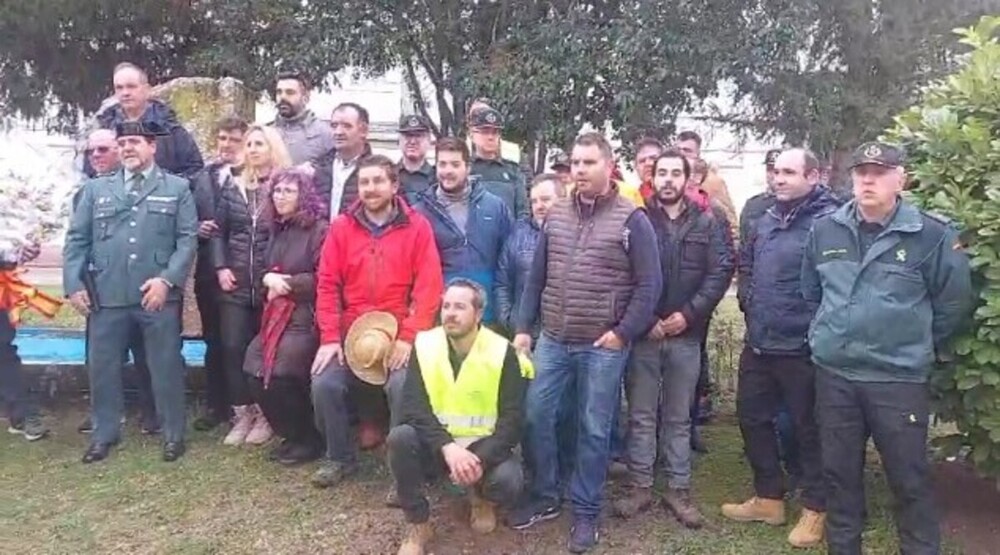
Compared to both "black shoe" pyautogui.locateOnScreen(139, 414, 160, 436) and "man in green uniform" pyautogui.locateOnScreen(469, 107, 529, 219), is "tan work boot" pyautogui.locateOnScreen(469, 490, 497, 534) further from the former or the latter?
"black shoe" pyautogui.locateOnScreen(139, 414, 160, 436)

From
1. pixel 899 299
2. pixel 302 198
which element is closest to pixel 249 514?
pixel 302 198

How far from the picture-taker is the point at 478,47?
10.8 meters

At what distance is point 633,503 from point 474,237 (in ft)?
5.36

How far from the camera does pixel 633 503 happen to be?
5.41 m

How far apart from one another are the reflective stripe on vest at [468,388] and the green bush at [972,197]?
2030 mm

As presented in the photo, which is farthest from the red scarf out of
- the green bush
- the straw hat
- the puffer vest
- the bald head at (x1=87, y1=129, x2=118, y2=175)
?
the green bush

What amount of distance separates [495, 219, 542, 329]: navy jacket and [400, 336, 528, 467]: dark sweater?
846 millimetres

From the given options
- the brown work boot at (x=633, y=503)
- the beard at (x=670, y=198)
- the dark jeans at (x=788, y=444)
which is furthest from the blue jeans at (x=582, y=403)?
the dark jeans at (x=788, y=444)

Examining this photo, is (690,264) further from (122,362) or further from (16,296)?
(16,296)

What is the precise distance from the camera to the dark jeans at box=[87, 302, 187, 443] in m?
6.14

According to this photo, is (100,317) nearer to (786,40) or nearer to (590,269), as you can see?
(590,269)

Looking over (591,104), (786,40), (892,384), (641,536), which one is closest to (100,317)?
(641,536)

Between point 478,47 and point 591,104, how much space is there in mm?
1425

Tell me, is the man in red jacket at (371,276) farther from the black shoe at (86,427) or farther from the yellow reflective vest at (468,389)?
the black shoe at (86,427)
